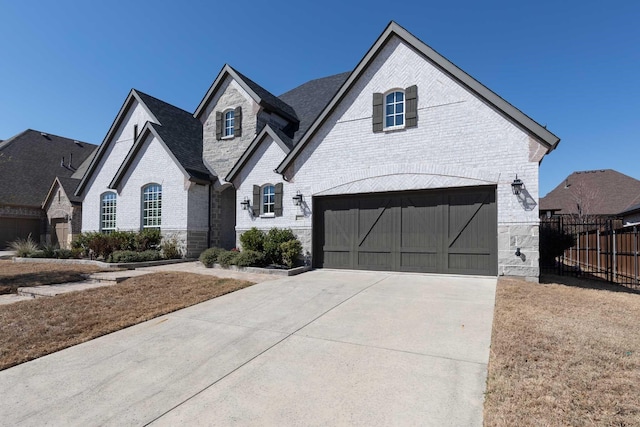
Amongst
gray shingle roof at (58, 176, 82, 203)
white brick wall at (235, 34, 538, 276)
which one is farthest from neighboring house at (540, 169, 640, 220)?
gray shingle roof at (58, 176, 82, 203)

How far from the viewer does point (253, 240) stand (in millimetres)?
12523

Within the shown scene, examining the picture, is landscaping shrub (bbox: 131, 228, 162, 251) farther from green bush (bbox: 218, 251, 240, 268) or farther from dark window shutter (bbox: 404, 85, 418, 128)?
dark window shutter (bbox: 404, 85, 418, 128)

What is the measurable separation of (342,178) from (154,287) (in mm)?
6953

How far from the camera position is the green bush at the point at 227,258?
39.2 feet

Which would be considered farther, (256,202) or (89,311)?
(256,202)

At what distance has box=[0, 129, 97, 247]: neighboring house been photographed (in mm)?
23594

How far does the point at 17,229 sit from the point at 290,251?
24490 millimetres

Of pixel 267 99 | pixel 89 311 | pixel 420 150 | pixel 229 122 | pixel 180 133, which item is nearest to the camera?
pixel 89 311

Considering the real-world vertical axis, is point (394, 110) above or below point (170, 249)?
above

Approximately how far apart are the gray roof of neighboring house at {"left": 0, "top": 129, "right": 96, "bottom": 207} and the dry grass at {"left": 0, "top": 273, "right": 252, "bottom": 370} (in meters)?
21.1

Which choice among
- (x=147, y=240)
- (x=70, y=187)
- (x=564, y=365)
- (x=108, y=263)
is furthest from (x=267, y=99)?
(x=70, y=187)

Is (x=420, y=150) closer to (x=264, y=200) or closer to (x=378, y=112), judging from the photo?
(x=378, y=112)

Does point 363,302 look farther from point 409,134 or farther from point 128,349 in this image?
point 409,134

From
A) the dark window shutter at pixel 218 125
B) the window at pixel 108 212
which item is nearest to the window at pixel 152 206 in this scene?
the window at pixel 108 212
